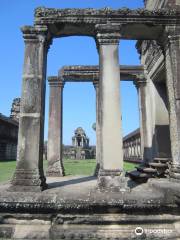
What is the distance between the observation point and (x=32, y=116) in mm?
6070

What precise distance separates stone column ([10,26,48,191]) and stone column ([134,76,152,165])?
5.81m

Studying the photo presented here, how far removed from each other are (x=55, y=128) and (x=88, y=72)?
314 centimetres

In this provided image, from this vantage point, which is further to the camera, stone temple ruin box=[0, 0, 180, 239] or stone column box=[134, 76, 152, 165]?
stone column box=[134, 76, 152, 165]

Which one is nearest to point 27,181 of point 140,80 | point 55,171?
point 55,171

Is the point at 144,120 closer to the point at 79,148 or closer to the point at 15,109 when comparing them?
the point at 79,148

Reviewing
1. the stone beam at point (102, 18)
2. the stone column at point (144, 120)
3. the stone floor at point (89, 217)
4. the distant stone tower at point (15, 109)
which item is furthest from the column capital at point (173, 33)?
the distant stone tower at point (15, 109)

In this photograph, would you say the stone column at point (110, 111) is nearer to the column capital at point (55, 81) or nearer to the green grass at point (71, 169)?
the column capital at point (55, 81)

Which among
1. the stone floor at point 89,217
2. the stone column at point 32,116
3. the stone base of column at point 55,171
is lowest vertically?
the stone floor at point 89,217

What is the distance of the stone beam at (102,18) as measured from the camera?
6441 millimetres

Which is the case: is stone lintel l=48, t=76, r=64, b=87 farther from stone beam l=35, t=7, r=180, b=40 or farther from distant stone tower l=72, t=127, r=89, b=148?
distant stone tower l=72, t=127, r=89, b=148

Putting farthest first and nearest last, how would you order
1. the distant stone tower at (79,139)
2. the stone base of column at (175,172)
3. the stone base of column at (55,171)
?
1. the distant stone tower at (79,139)
2. the stone base of column at (55,171)
3. the stone base of column at (175,172)

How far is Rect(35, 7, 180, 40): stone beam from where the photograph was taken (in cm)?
Answer: 644

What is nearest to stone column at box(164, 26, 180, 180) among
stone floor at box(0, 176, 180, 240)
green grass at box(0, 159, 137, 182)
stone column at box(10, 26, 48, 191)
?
stone floor at box(0, 176, 180, 240)

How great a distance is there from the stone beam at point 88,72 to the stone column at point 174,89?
4568 millimetres
